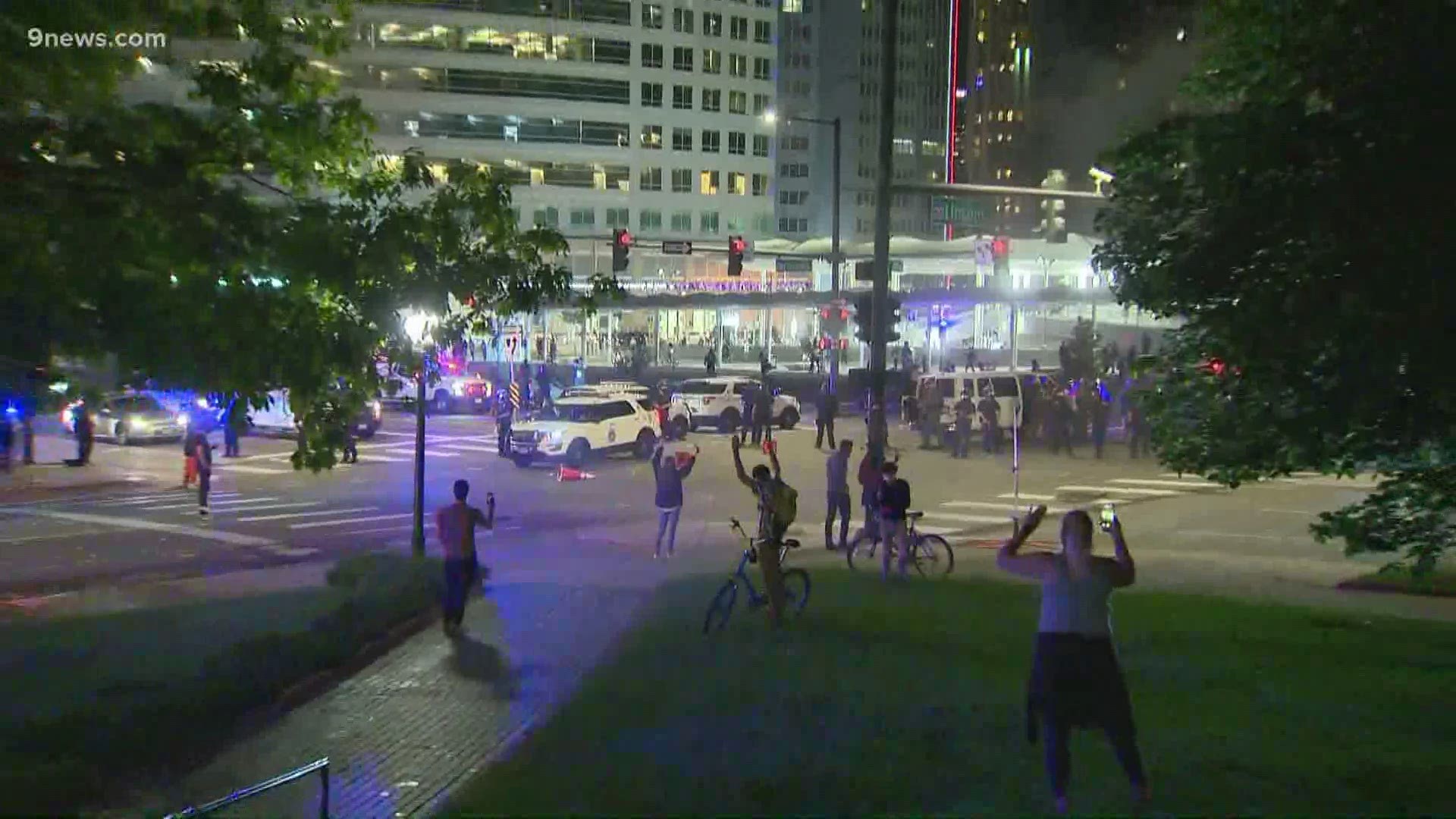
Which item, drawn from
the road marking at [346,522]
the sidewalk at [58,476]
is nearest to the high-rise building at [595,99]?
the sidewalk at [58,476]

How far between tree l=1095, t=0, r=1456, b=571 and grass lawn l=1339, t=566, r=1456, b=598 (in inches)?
270

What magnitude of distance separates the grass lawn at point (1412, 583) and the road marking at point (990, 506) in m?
8.42

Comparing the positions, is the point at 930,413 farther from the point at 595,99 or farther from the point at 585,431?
the point at 595,99

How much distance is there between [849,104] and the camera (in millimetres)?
155500

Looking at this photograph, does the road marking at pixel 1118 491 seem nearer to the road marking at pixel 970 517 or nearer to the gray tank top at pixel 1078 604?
the road marking at pixel 970 517

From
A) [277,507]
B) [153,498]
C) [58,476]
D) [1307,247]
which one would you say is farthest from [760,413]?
[1307,247]

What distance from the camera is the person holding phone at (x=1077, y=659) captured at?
700 centimetres

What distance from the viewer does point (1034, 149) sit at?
637 ft

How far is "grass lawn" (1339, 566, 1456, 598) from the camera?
675 inches

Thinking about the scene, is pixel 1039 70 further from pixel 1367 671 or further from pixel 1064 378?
pixel 1367 671

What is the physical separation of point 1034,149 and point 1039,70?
1203 centimetres

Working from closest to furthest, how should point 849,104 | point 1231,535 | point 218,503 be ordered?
point 1231,535 → point 218,503 → point 849,104

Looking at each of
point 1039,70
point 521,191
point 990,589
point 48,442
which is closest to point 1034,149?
point 1039,70

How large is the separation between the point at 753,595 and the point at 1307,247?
21.1ft
